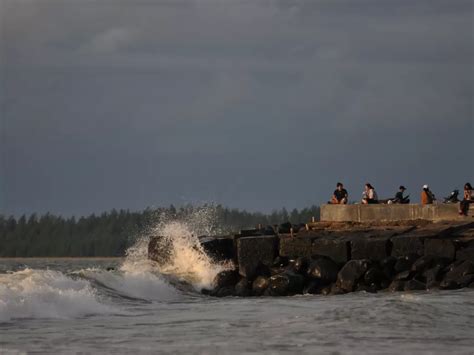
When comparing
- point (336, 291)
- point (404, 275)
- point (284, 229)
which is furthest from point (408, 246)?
point (284, 229)

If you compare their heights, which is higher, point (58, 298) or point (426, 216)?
point (426, 216)

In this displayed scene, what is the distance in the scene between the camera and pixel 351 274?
31.0 m

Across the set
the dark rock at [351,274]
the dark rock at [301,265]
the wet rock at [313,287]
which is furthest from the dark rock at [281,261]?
the dark rock at [351,274]

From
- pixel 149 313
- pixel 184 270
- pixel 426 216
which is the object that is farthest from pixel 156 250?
pixel 149 313

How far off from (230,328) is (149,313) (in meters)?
4.50

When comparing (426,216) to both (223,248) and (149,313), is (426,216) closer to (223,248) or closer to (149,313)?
(223,248)

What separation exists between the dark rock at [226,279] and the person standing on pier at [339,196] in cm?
535

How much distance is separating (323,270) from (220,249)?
462 cm

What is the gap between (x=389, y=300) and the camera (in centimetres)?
2556

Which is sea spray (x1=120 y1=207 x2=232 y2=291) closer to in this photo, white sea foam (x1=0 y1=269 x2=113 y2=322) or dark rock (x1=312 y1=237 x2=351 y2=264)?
dark rock (x1=312 y1=237 x2=351 y2=264)

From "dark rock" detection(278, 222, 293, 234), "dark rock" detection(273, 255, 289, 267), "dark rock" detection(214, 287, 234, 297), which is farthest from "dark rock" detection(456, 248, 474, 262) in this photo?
"dark rock" detection(278, 222, 293, 234)

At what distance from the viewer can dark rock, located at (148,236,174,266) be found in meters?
38.2

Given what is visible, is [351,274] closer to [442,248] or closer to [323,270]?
[323,270]

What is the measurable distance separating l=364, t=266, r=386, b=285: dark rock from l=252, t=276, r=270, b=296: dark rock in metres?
2.47
